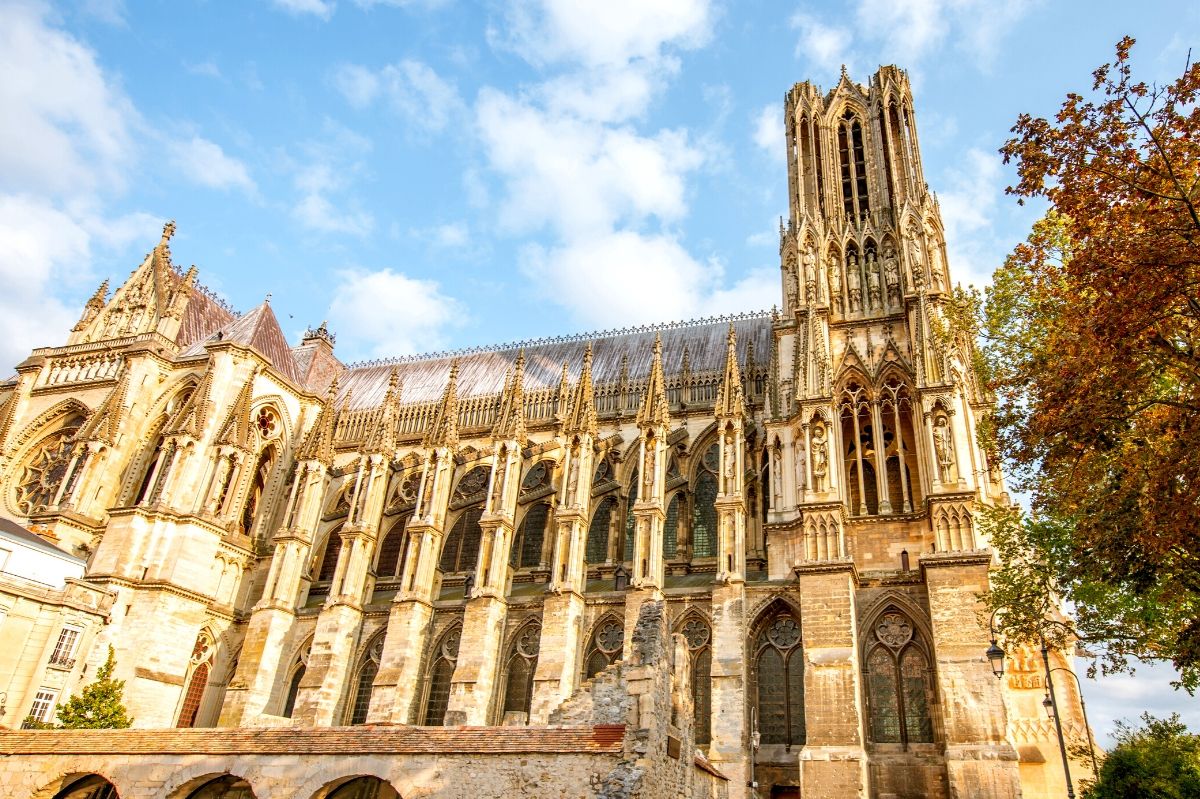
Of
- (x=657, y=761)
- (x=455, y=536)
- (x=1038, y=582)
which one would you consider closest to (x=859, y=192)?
(x=1038, y=582)

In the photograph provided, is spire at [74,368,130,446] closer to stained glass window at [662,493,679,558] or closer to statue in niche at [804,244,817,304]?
stained glass window at [662,493,679,558]

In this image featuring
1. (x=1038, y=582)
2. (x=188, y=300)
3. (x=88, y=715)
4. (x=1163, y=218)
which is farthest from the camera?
(x=188, y=300)

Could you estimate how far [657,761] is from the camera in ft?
45.4

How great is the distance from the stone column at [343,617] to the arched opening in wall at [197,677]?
468cm

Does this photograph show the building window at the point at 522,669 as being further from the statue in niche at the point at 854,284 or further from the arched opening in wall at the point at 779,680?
the statue in niche at the point at 854,284

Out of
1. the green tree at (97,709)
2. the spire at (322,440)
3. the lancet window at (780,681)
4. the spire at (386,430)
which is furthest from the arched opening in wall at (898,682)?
the spire at (322,440)

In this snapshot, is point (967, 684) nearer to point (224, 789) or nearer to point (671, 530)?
point (671, 530)

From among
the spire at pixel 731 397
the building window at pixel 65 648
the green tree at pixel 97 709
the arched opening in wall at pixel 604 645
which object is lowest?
the green tree at pixel 97 709

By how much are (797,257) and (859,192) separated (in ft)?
13.2

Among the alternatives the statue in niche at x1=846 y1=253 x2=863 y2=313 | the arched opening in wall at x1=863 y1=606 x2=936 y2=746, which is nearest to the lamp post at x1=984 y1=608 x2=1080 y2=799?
the arched opening in wall at x1=863 y1=606 x2=936 y2=746

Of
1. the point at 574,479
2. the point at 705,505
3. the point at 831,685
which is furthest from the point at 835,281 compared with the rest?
the point at 831,685

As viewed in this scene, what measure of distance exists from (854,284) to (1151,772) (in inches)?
625

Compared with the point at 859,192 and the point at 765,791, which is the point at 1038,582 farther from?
the point at 859,192

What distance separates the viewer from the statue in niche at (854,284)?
91.1 feet
